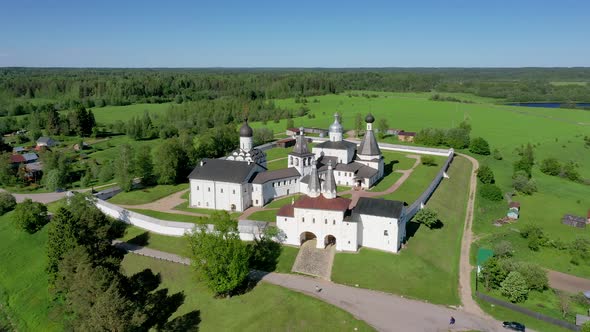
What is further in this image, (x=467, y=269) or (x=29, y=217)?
(x=29, y=217)

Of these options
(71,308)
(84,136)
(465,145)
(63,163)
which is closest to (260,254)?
(71,308)

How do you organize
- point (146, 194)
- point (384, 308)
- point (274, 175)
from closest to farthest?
point (384, 308) < point (274, 175) < point (146, 194)

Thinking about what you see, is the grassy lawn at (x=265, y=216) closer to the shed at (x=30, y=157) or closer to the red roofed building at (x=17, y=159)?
the red roofed building at (x=17, y=159)

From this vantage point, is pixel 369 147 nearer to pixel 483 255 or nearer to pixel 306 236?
pixel 306 236

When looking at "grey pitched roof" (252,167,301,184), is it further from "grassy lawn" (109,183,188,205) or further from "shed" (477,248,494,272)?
"shed" (477,248,494,272)

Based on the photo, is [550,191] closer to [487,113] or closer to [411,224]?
[411,224]

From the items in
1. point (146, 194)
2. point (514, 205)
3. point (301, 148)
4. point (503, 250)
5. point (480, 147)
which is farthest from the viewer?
point (480, 147)

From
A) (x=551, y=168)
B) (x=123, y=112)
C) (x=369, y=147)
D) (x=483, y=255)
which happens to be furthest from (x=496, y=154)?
(x=123, y=112)
